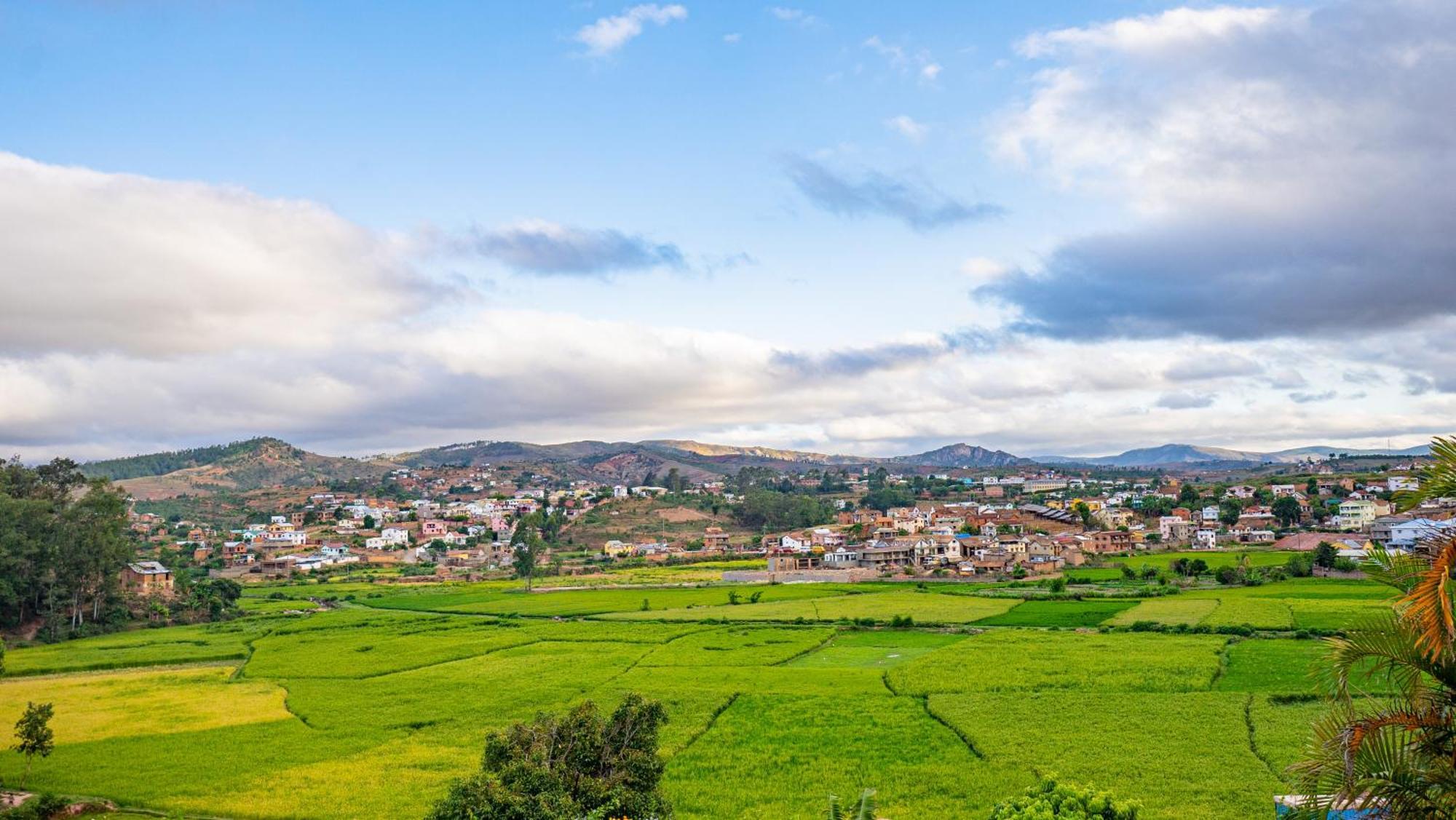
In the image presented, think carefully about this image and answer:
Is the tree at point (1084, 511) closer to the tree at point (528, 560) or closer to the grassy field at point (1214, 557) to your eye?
the grassy field at point (1214, 557)

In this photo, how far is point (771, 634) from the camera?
47.1 meters

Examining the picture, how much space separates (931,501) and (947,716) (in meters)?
126

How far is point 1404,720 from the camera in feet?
24.6

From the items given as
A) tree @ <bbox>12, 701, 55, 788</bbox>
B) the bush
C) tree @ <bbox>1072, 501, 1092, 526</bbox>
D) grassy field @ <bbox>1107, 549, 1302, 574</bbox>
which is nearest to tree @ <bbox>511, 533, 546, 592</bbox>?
grassy field @ <bbox>1107, 549, 1302, 574</bbox>

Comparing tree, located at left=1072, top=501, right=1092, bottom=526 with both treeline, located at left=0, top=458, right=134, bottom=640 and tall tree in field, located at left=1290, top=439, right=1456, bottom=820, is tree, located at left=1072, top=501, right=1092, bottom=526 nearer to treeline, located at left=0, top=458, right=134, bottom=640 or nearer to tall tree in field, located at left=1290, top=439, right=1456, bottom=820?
treeline, located at left=0, top=458, right=134, bottom=640

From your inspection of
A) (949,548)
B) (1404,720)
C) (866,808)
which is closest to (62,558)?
(866,808)

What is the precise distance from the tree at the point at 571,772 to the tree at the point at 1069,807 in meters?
7.03

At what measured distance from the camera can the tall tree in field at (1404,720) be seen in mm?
7316

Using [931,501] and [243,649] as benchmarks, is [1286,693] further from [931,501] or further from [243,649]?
[931,501]

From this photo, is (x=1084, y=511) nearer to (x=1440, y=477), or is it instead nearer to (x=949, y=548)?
(x=949, y=548)

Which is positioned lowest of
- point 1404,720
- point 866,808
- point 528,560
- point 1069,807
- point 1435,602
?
point 528,560

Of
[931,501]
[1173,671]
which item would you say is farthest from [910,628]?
[931,501]

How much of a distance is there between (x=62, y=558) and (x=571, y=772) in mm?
56272

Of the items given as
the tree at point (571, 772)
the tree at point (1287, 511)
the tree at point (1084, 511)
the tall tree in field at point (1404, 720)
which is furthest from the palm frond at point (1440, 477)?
the tree at point (1084, 511)
